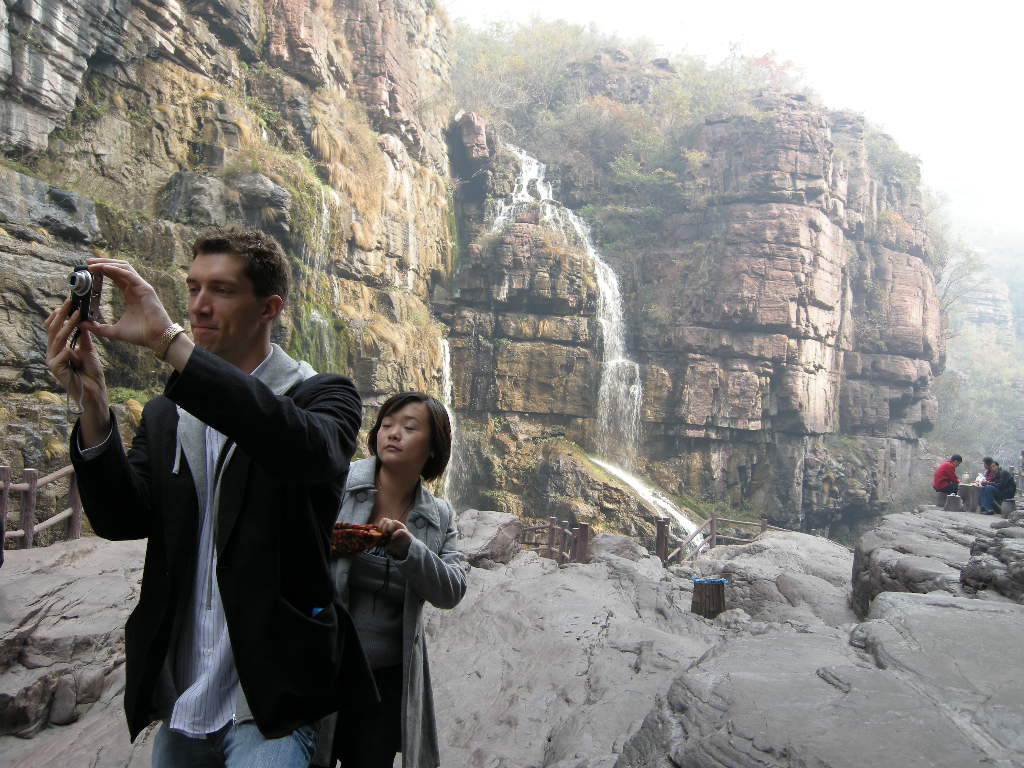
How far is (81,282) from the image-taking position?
123 cm

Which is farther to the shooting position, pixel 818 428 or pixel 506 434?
pixel 818 428

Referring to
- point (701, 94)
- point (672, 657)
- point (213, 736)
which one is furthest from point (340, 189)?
point (701, 94)

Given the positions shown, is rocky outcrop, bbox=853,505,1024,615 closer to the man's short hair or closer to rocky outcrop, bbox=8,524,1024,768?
rocky outcrop, bbox=8,524,1024,768

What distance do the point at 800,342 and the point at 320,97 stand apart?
59.9 feet

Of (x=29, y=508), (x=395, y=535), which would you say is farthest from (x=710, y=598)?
(x=29, y=508)

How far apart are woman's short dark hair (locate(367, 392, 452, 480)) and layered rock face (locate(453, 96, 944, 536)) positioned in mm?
19123

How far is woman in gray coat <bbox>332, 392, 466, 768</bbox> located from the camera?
1.90 metres

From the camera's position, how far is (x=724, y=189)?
25.0 m

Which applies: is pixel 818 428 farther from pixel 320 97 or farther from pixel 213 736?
pixel 213 736

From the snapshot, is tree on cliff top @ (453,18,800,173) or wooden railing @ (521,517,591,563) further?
tree on cliff top @ (453,18,800,173)

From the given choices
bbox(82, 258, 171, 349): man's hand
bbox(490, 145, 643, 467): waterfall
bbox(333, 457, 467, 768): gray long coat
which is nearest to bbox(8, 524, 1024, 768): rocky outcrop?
bbox(333, 457, 467, 768): gray long coat

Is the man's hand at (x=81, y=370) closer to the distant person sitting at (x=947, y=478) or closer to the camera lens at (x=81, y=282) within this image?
the camera lens at (x=81, y=282)

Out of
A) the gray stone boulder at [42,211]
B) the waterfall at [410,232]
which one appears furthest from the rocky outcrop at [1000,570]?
the waterfall at [410,232]

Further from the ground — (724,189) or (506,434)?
(724,189)
